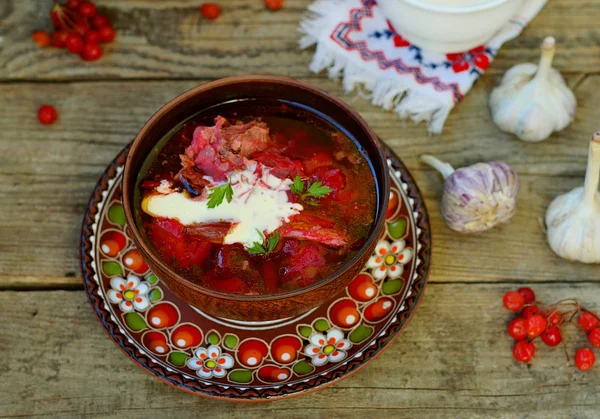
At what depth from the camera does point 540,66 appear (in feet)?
6.66

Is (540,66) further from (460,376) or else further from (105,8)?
(105,8)

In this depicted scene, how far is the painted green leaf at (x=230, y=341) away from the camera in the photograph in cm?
172

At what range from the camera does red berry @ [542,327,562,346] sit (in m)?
1.89

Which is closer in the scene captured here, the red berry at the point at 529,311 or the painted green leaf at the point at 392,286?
the painted green leaf at the point at 392,286

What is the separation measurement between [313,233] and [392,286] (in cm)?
30

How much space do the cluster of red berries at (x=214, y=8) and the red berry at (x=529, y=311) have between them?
46.5 inches

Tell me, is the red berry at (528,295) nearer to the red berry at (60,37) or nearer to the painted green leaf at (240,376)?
the painted green leaf at (240,376)

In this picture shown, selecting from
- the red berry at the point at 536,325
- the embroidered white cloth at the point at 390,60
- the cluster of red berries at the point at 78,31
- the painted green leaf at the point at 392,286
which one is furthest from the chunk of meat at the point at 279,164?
the cluster of red berries at the point at 78,31

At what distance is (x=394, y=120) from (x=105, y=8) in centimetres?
98

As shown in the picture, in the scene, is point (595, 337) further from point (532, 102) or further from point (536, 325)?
point (532, 102)

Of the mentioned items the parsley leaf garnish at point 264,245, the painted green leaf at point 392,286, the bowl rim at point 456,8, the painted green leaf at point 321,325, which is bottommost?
the painted green leaf at point 321,325

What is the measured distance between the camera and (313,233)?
63.1 inches

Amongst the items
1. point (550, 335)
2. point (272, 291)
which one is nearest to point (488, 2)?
point (550, 335)

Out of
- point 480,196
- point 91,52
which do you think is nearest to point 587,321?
point 480,196
